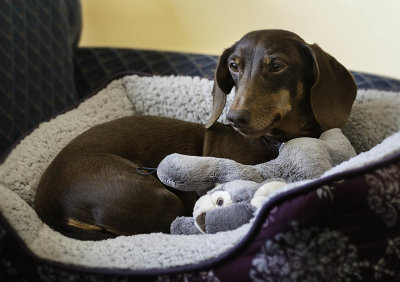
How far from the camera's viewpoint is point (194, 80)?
7.90 feet

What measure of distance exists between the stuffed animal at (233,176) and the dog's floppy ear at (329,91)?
0.39ft

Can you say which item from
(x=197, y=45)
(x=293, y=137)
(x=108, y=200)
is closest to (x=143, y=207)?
(x=108, y=200)

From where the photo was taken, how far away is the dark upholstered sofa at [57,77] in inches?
52.8

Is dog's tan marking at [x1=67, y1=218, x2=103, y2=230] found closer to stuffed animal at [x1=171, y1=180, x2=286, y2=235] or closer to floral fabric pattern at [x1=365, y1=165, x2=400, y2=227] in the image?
stuffed animal at [x1=171, y1=180, x2=286, y2=235]

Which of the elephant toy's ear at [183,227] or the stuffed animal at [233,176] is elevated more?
the stuffed animal at [233,176]

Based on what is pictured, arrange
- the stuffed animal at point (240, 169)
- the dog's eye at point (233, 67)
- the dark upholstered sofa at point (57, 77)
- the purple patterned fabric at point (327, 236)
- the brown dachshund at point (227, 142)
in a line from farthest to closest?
the dog's eye at point (233, 67), the brown dachshund at point (227, 142), the stuffed animal at point (240, 169), the dark upholstered sofa at point (57, 77), the purple patterned fabric at point (327, 236)

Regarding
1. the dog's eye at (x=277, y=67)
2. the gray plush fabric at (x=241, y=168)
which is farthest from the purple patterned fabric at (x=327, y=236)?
the dog's eye at (x=277, y=67)

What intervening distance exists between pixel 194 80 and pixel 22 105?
75 centimetres

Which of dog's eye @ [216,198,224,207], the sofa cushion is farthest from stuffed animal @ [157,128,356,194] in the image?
the sofa cushion

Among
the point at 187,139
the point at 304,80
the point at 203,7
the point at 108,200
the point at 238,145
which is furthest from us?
the point at 203,7

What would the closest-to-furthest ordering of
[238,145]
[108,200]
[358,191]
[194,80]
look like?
[358,191], [108,200], [238,145], [194,80]

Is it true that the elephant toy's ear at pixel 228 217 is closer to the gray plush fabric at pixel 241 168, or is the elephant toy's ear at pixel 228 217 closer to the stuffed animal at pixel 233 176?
the stuffed animal at pixel 233 176

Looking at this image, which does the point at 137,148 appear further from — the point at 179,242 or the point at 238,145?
the point at 179,242

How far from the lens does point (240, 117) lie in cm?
168
